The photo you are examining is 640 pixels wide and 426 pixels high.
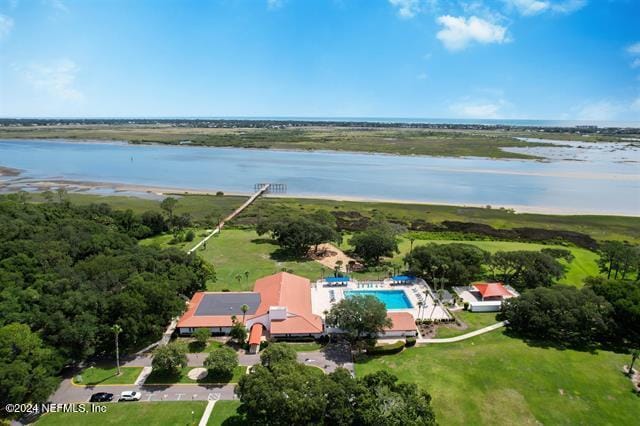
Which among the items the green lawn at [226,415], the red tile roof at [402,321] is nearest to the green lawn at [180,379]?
the green lawn at [226,415]

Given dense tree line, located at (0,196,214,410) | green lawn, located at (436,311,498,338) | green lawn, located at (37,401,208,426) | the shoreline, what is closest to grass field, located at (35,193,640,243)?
the shoreline

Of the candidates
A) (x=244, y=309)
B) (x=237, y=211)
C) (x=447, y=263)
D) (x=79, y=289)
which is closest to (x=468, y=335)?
(x=447, y=263)

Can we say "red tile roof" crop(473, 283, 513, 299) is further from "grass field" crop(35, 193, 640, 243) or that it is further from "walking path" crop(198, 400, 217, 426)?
"walking path" crop(198, 400, 217, 426)

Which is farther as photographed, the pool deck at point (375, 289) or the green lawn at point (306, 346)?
the pool deck at point (375, 289)

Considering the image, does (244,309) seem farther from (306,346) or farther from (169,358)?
(169,358)

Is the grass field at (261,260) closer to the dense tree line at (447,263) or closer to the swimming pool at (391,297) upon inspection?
the swimming pool at (391,297)

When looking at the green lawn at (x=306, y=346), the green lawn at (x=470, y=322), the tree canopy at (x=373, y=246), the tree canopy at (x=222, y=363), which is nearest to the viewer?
the tree canopy at (x=222, y=363)
